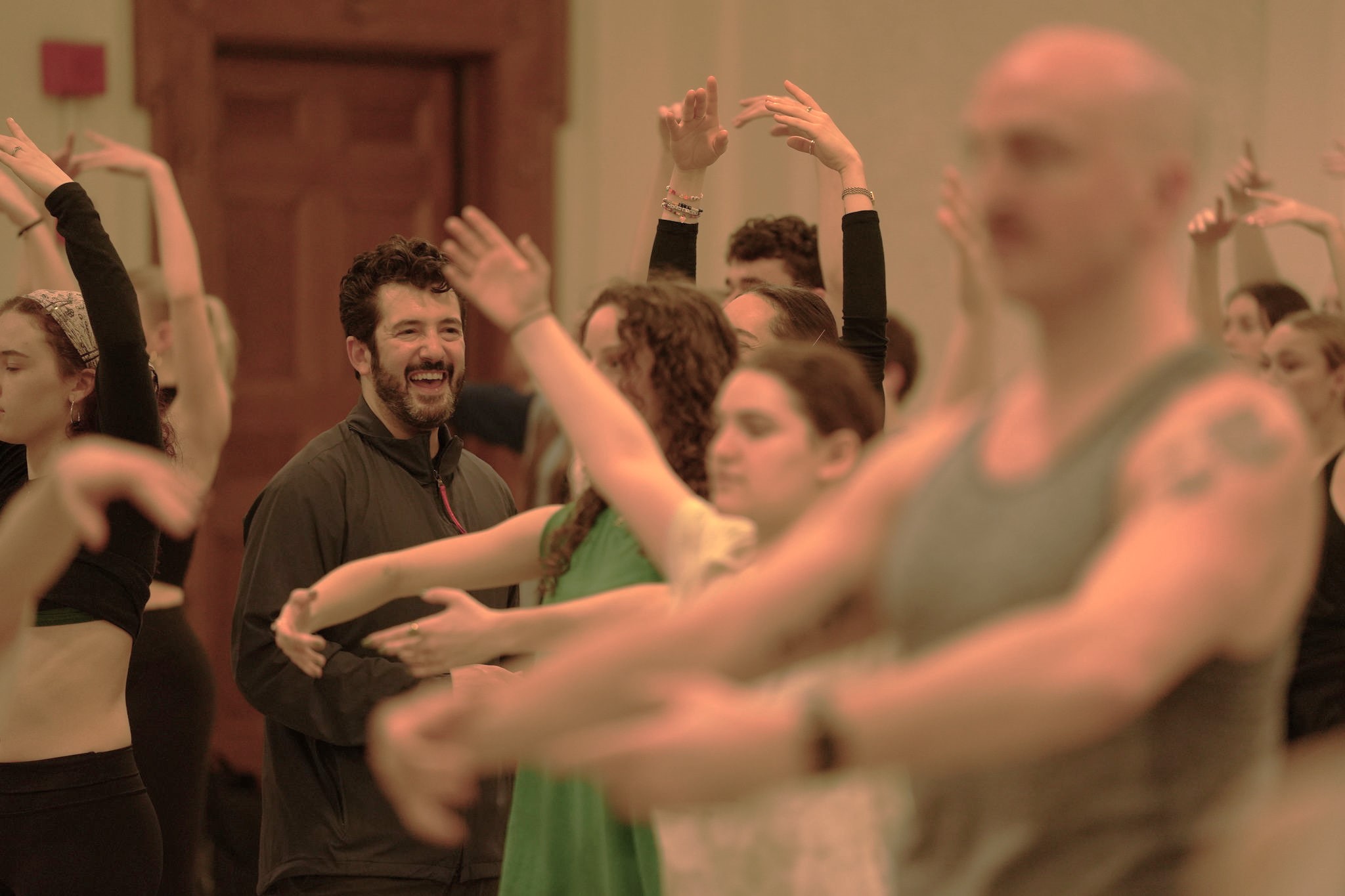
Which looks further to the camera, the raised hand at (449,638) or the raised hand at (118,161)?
the raised hand at (118,161)

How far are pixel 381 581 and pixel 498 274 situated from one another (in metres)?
0.45

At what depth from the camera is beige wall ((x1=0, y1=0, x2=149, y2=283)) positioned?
14.3 feet

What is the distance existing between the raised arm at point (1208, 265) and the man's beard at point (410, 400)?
1.73 m

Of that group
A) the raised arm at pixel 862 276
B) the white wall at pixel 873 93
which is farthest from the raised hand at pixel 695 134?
the white wall at pixel 873 93

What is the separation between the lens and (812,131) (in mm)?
2662

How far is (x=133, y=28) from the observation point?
4504 mm

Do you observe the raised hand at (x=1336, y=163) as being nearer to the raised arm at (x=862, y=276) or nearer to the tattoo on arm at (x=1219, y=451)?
the raised arm at (x=862, y=276)

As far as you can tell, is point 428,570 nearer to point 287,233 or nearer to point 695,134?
point 695,134

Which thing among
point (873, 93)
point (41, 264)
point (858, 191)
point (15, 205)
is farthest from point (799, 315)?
point (873, 93)

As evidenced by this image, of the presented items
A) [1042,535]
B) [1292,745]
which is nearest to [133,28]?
[1292,745]

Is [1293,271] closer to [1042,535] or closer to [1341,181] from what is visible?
[1341,181]

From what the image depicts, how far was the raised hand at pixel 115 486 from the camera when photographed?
1.21 m

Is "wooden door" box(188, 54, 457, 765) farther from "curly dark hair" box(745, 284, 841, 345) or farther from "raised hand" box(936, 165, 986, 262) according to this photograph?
"raised hand" box(936, 165, 986, 262)

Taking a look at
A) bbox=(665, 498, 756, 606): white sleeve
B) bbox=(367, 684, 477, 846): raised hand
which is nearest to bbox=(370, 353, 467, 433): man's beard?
bbox=(665, 498, 756, 606): white sleeve
